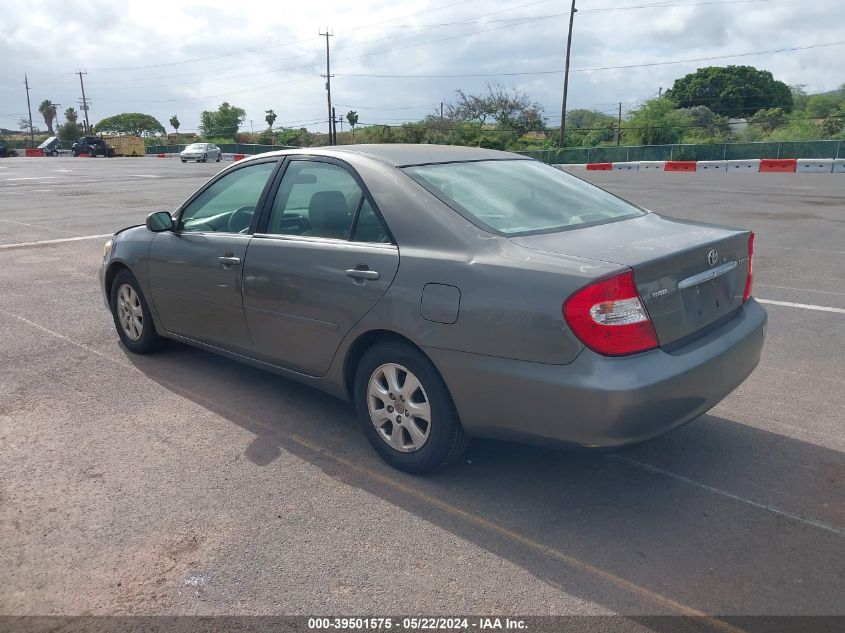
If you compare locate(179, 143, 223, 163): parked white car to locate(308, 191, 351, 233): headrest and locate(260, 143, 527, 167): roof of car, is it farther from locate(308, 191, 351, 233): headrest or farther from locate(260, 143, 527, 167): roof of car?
locate(308, 191, 351, 233): headrest

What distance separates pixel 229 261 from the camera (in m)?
4.50

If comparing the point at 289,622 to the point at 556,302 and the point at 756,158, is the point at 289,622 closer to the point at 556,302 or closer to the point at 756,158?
the point at 556,302

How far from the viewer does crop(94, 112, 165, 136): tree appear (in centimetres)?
→ 13462

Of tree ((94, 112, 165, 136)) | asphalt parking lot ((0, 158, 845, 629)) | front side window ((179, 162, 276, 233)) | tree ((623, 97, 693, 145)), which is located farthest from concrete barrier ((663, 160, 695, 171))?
tree ((94, 112, 165, 136))

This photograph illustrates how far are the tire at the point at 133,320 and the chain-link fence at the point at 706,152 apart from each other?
28.8 metres

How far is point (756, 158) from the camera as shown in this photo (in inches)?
1298

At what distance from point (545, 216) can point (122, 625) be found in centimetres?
263

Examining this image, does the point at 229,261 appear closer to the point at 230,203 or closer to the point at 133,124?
the point at 230,203

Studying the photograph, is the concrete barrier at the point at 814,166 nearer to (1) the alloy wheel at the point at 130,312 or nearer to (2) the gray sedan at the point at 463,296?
(2) the gray sedan at the point at 463,296

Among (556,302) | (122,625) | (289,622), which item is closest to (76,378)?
(122,625)

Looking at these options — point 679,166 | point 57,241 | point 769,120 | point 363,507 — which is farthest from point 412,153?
point 769,120

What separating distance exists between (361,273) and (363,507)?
44.5 inches

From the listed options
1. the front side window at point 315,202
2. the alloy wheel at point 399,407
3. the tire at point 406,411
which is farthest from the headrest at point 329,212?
the alloy wheel at point 399,407

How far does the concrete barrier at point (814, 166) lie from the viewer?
2761 centimetres
